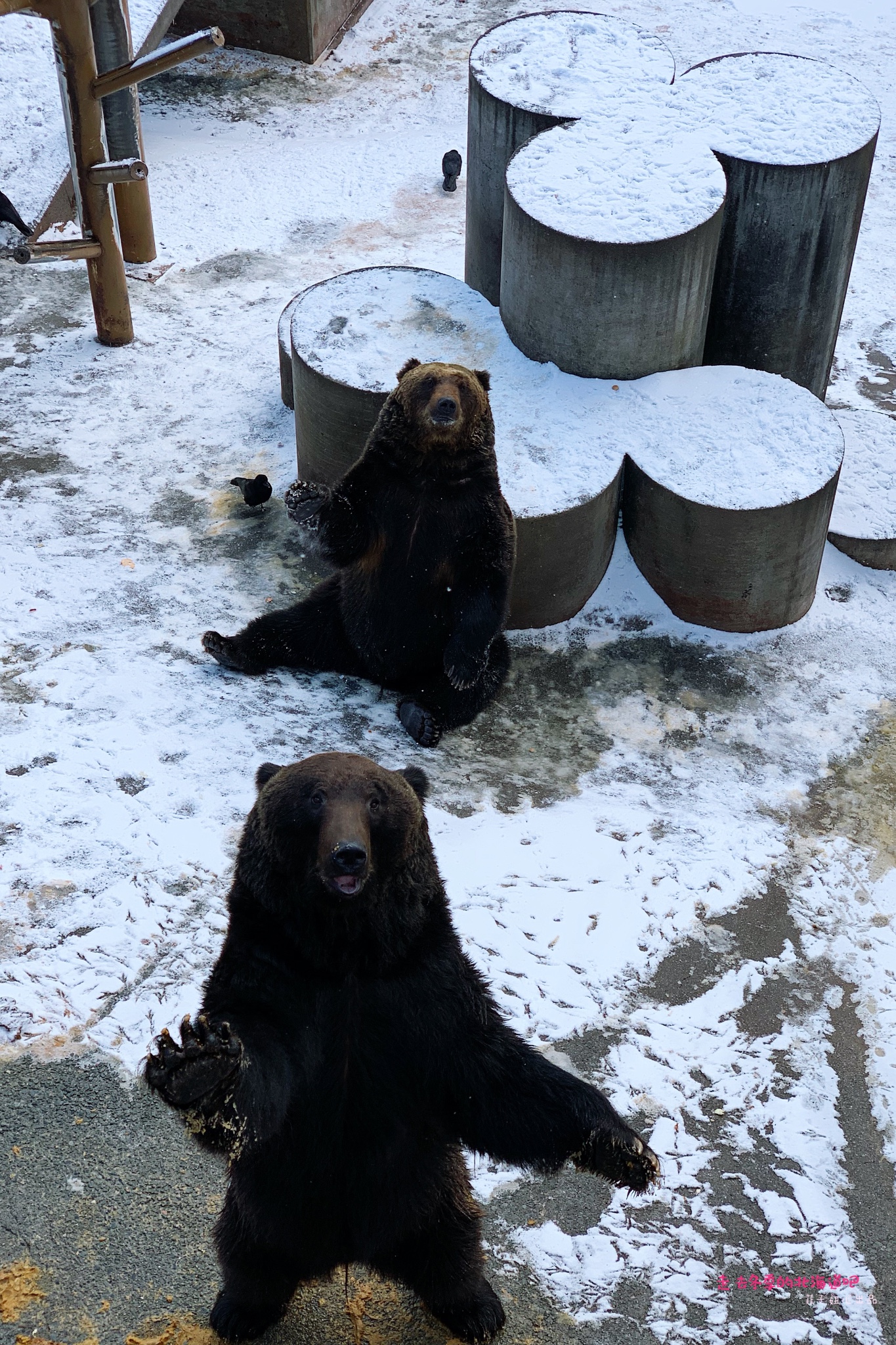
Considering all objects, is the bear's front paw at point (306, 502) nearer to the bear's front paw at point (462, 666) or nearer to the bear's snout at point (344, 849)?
the bear's front paw at point (462, 666)

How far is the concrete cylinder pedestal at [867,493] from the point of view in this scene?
7383 mm

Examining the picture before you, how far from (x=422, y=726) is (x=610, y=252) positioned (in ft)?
8.93

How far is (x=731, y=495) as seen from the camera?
662 cm

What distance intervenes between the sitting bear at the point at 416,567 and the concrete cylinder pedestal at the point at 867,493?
2.51 metres

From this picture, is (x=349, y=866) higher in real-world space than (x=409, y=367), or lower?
higher

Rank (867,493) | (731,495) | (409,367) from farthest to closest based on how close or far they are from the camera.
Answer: (867,493) → (731,495) → (409,367)

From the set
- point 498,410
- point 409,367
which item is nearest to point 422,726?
point 409,367

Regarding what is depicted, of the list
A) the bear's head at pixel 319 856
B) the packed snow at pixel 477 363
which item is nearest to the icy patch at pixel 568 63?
the packed snow at pixel 477 363

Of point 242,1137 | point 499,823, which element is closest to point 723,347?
point 499,823

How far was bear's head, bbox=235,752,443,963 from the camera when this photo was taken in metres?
3.02

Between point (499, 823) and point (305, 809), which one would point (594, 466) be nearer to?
point (499, 823)

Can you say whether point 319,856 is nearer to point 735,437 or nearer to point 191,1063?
point 191,1063

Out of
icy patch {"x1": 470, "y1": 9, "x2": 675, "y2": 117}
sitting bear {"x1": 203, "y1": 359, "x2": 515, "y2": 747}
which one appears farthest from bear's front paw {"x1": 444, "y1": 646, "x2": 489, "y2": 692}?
icy patch {"x1": 470, "y1": 9, "x2": 675, "y2": 117}

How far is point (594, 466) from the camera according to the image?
679cm
